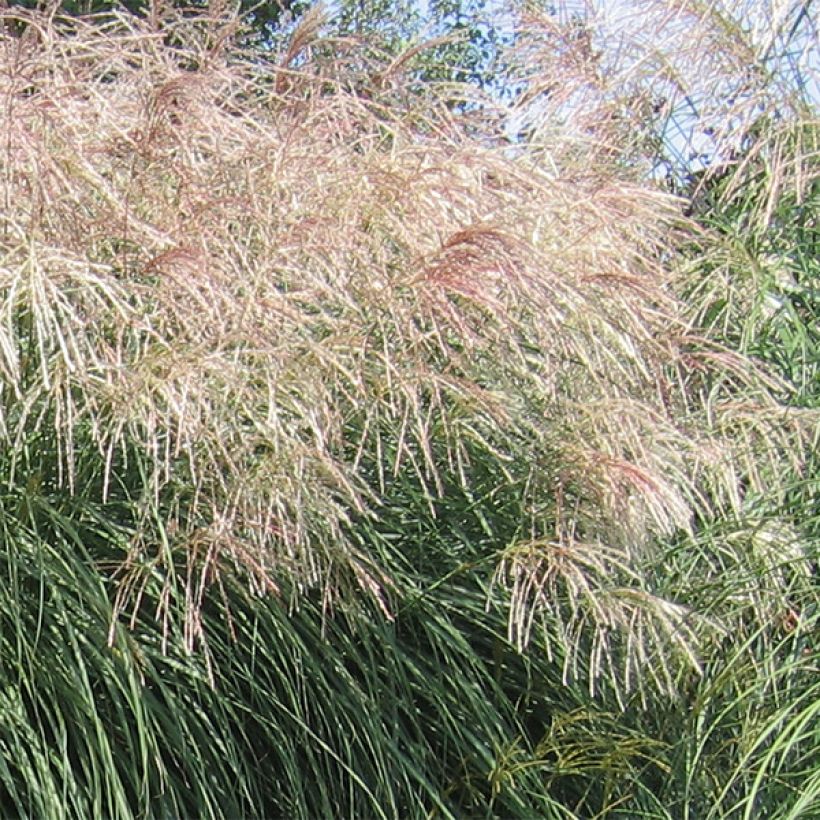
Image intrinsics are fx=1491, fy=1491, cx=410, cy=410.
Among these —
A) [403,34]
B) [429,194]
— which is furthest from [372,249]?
[403,34]

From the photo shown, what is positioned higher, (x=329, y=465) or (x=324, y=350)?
(x=324, y=350)

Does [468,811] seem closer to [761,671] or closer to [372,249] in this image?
[761,671]

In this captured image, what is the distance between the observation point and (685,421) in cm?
343

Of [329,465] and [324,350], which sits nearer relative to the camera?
[329,465]

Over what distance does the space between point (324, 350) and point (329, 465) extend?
0.84 ft

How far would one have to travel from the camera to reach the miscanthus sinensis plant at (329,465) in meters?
2.72

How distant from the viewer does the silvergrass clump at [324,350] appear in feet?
8.84

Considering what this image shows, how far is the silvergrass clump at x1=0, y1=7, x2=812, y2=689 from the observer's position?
2693 mm

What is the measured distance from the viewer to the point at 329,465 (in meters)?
2.61

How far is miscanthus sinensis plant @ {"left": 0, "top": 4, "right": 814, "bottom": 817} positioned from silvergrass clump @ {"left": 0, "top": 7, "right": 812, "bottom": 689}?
0.01 metres

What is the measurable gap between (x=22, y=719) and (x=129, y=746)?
8.5 inches

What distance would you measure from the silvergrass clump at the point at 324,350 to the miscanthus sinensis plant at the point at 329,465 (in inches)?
0.4

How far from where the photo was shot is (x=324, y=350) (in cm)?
276

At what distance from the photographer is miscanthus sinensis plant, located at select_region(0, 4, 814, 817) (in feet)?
8.94
